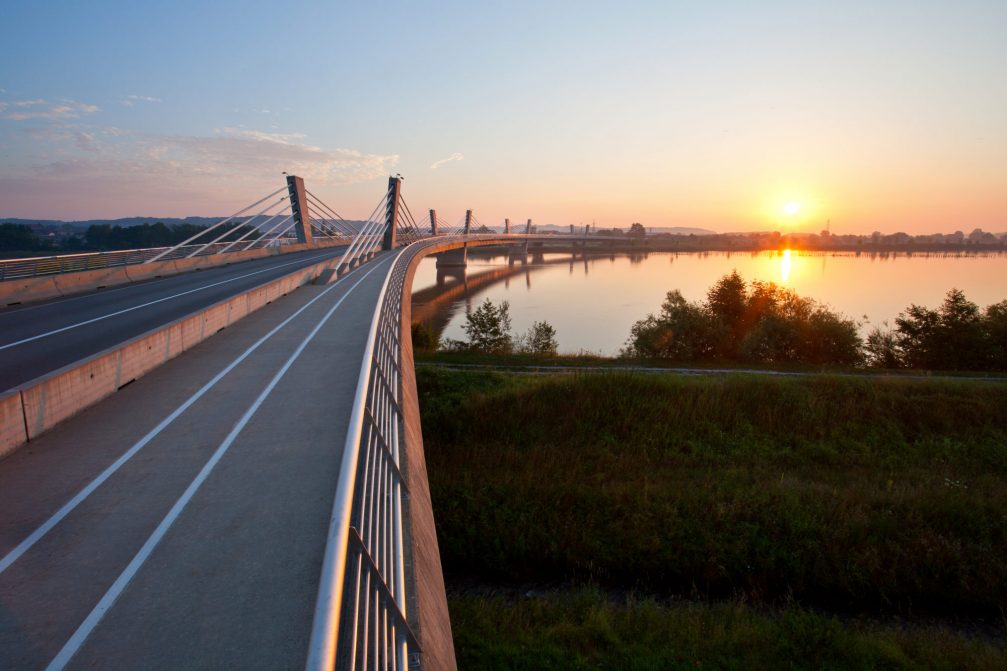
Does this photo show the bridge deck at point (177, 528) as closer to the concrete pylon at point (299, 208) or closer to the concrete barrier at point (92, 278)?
the concrete barrier at point (92, 278)

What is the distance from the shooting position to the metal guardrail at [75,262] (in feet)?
54.0

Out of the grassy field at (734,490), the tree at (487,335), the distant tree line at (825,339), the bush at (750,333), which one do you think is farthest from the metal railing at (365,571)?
the bush at (750,333)

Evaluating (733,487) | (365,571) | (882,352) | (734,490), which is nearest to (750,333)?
(882,352)

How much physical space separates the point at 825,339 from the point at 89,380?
2744 centimetres

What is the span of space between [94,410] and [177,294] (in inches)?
471

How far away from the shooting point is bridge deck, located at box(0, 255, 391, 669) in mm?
3232

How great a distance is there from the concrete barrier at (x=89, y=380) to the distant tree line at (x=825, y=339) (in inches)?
803

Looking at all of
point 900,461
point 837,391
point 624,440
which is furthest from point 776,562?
point 837,391

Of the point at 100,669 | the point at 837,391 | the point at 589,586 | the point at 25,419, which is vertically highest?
the point at 25,419

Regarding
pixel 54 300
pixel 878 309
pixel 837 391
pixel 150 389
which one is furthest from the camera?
pixel 878 309

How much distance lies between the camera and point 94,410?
7152 millimetres

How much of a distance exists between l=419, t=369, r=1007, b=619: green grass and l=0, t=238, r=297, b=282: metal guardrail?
12024 mm

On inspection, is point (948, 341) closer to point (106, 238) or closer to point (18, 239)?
point (18, 239)

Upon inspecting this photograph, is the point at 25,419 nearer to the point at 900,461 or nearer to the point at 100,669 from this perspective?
the point at 100,669
